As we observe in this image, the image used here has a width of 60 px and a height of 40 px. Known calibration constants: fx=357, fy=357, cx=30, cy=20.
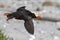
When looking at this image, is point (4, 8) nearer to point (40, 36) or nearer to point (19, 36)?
point (40, 36)

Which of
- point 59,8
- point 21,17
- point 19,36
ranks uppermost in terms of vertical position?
point 21,17

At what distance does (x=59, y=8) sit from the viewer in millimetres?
13461

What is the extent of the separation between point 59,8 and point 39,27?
9.19 ft

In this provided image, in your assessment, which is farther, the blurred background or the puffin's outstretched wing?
the blurred background

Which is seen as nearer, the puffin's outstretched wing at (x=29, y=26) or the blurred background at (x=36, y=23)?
the puffin's outstretched wing at (x=29, y=26)

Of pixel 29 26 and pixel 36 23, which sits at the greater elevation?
pixel 29 26

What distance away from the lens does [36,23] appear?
36.6 feet

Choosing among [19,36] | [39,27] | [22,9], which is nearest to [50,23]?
[39,27]

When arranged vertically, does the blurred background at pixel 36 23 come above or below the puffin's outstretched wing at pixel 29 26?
below

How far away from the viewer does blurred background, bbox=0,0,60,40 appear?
27.4 ft

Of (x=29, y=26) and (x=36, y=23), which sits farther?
(x=36, y=23)

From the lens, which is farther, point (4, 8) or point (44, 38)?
point (4, 8)

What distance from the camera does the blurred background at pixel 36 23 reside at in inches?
328

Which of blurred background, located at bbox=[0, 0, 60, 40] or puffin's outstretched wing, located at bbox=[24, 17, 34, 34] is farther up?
puffin's outstretched wing, located at bbox=[24, 17, 34, 34]
